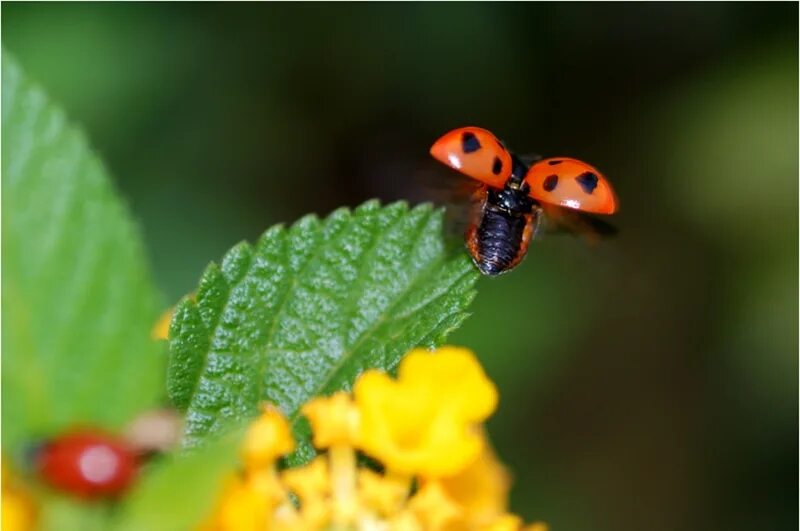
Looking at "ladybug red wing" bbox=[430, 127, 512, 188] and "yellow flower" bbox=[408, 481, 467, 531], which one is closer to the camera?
"yellow flower" bbox=[408, 481, 467, 531]

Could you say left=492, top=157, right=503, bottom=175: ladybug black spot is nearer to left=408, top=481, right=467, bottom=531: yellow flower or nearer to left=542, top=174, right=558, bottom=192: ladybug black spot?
left=542, top=174, right=558, bottom=192: ladybug black spot

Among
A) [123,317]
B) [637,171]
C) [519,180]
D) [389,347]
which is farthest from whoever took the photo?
[637,171]

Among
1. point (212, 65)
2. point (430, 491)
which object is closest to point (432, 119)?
point (212, 65)

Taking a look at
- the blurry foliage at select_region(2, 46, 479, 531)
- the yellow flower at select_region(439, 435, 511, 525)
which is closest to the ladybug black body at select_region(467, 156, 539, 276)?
the blurry foliage at select_region(2, 46, 479, 531)

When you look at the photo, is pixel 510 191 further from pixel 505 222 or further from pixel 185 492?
pixel 185 492

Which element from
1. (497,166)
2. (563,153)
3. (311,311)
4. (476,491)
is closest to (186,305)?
(311,311)

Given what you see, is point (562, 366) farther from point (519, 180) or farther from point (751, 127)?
point (519, 180)

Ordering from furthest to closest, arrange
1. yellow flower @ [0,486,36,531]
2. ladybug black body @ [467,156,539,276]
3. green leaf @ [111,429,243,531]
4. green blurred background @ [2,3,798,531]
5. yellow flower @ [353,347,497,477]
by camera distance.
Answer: green blurred background @ [2,3,798,531]
ladybug black body @ [467,156,539,276]
yellow flower @ [353,347,497,477]
yellow flower @ [0,486,36,531]
green leaf @ [111,429,243,531]
